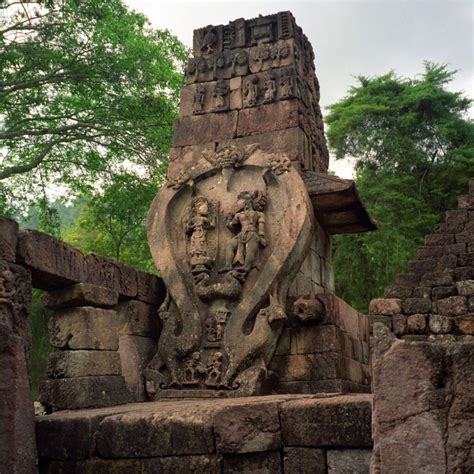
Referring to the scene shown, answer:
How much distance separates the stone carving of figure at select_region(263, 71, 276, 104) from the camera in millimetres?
7734

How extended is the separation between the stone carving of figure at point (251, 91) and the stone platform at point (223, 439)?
4191 mm

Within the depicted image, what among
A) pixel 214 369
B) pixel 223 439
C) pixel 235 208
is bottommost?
pixel 223 439

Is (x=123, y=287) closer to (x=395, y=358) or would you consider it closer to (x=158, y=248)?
(x=158, y=248)

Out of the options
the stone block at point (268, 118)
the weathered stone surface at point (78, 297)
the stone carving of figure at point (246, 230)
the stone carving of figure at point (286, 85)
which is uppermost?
the stone carving of figure at point (286, 85)

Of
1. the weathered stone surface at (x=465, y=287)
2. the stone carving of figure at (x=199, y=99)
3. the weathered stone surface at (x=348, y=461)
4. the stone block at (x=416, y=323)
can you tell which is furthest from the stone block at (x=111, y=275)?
the weathered stone surface at (x=465, y=287)

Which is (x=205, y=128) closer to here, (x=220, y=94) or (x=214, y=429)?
(x=220, y=94)

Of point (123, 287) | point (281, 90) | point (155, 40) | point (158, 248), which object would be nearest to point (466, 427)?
point (123, 287)

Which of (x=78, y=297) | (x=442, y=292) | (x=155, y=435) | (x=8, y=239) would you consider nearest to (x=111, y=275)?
(x=78, y=297)

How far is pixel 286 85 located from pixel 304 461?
4697 millimetres

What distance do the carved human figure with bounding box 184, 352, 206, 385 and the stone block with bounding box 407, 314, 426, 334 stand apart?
5829mm

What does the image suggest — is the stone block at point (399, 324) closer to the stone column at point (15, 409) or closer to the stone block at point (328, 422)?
the stone block at point (328, 422)

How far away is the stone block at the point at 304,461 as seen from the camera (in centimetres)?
425

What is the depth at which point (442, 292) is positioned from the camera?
37.1 ft

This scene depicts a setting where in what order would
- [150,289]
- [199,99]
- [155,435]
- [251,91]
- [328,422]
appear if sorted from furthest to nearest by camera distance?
[199,99], [251,91], [150,289], [155,435], [328,422]
